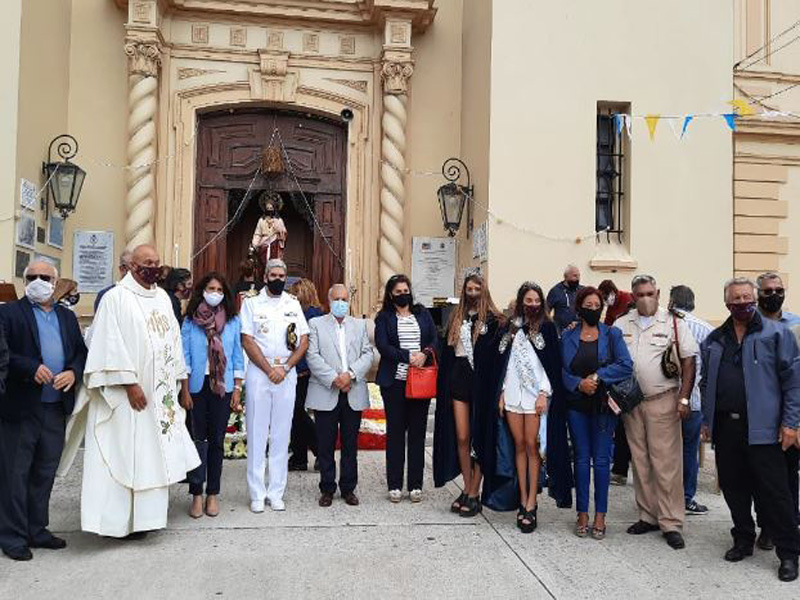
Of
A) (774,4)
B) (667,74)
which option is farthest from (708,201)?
(774,4)

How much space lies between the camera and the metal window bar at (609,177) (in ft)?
35.0

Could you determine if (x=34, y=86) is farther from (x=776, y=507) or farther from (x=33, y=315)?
(x=776, y=507)

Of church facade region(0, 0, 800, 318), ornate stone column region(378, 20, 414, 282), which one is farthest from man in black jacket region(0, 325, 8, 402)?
ornate stone column region(378, 20, 414, 282)

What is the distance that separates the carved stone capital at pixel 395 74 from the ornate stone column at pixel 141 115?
3306 mm

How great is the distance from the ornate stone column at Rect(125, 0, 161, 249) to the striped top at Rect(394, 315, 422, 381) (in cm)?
560

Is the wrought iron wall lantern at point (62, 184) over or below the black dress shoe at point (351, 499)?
over

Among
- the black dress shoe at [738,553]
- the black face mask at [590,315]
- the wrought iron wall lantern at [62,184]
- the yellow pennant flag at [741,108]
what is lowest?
the black dress shoe at [738,553]

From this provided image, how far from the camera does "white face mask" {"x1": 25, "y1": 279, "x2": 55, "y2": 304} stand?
4.88 m

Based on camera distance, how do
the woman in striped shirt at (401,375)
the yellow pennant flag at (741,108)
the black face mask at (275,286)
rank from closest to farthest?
the black face mask at (275,286), the woman in striped shirt at (401,375), the yellow pennant flag at (741,108)

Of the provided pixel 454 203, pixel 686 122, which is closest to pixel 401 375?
pixel 454 203

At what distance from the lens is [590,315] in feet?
17.6

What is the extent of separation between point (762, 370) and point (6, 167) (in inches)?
335

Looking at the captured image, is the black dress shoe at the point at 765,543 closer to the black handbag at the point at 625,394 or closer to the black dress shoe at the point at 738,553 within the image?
the black dress shoe at the point at 738,553

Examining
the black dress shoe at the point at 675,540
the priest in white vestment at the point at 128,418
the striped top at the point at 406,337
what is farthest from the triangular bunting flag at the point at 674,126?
the priest in white vestment at the point at 128,418
